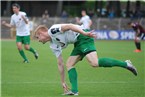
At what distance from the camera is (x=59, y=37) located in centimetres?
1140

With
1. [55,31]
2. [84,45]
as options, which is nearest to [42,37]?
[55,31]

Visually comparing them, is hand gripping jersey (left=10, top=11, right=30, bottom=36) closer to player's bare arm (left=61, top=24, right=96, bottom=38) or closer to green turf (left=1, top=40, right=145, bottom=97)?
green turf (left=1, top=40, right=145, bottom=97)

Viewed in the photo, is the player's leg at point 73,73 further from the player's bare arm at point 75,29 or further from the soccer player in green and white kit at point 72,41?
the player's bare arm at point 75,29

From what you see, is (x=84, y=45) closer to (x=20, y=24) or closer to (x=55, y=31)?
(x=55, y=31)

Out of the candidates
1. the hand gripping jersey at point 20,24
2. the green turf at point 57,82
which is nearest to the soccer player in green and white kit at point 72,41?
the green turf at point 57,82

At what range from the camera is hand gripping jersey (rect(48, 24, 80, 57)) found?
11316 mm

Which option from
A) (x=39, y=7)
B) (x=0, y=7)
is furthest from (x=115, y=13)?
(x=0, y=7)

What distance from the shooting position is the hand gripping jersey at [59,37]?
1132 centimetres

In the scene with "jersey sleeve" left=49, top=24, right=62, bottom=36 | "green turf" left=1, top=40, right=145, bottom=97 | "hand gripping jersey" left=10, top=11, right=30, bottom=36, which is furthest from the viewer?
"hand gripping jersey" left=10, top=11, right=30, bottom=36

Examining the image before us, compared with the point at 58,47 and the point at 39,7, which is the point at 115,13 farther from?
the point at 58,47

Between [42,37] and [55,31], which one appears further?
[42,37]

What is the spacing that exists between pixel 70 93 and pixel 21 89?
157cm

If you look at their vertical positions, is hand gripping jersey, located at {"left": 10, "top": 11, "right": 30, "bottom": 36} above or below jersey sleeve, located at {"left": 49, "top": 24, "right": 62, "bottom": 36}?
below

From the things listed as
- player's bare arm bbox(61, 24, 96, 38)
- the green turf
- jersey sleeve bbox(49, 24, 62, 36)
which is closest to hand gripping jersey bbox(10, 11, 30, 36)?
the green turf
